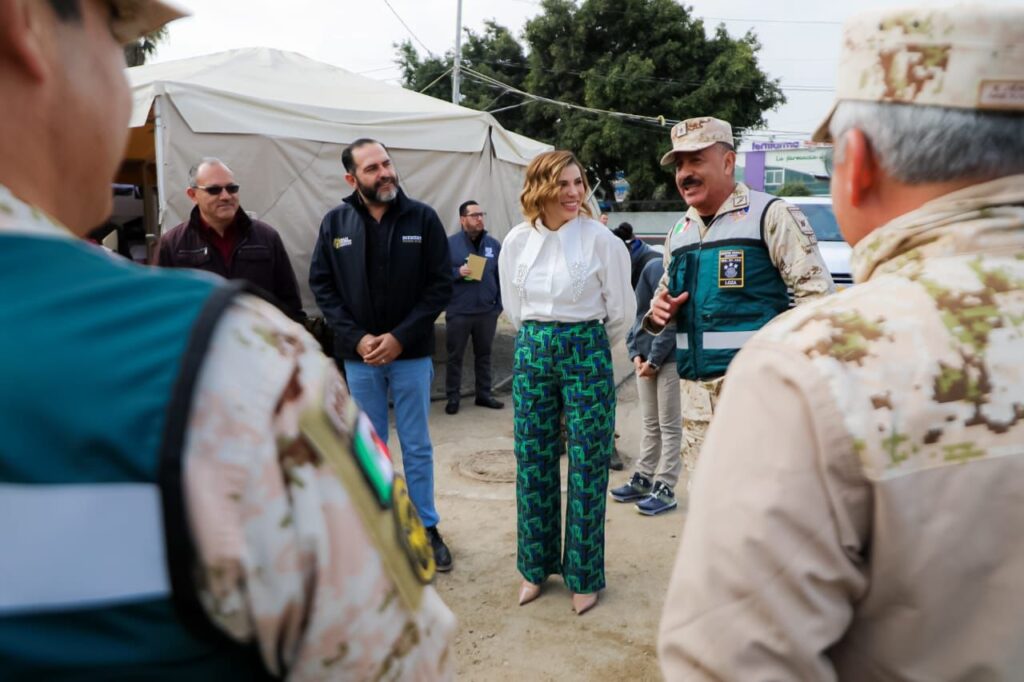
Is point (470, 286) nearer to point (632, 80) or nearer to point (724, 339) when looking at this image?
point (724, 339)

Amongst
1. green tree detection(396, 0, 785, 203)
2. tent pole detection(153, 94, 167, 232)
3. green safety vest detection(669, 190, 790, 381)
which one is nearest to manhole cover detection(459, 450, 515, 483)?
green safety vest detection(669, 190, 790, 381)

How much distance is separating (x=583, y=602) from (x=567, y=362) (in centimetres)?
112

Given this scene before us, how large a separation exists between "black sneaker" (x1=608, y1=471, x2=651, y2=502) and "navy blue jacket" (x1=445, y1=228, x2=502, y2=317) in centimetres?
268

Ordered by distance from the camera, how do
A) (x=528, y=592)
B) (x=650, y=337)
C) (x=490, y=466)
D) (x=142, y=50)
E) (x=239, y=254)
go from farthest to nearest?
(x=142, y=50)
(x=490, y=466)
(x=650, y=337)
(x=239, y=254)
(x=528, y=592)

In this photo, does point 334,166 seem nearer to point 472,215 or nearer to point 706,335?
point 472,215

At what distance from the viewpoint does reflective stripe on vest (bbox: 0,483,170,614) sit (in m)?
0.61

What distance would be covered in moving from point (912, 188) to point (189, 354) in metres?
1.01

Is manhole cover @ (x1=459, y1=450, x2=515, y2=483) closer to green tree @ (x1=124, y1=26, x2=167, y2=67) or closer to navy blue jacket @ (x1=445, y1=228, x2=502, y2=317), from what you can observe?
navy blue jacket @ (x1=445, y1=228, x2=502, y2=317)

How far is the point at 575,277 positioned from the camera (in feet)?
11.4

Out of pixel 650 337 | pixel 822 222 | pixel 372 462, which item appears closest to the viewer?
pixel 372 462

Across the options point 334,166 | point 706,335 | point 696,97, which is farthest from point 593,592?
point 696,97

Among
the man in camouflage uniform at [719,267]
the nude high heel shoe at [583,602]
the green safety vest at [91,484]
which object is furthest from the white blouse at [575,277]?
the green safety vest at [91,484]

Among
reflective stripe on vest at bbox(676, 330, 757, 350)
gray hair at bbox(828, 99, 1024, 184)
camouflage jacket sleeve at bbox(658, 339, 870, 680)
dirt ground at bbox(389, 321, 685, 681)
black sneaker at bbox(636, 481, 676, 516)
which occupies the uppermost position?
gray hair at bbox(828, 99, 1024, 184)

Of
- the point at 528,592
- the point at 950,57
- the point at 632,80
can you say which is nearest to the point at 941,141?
the point at 950,57
